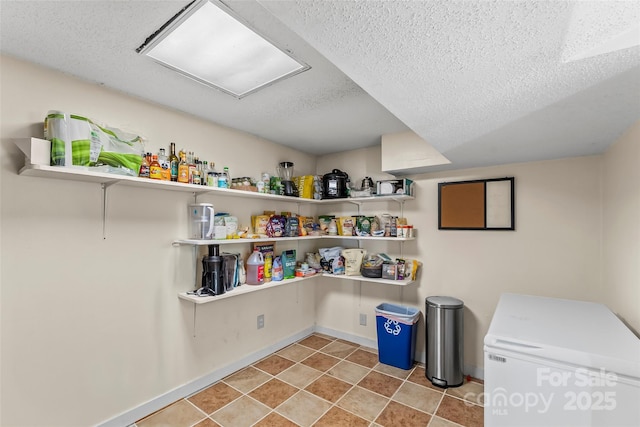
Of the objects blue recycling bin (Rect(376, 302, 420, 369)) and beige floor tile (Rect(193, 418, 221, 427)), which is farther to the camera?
blue recycling bin (Rect(376, 302, 420, 369))

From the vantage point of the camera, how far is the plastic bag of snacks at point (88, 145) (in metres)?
1.50

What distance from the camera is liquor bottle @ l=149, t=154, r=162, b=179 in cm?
189

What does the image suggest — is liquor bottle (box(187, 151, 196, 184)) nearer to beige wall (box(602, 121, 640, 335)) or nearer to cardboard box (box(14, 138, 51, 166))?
cardboard box (box(14, 138, 51, 166))

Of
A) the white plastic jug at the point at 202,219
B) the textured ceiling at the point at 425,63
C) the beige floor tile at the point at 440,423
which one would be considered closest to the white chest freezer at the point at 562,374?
the beige floor tile at the point at 440,423

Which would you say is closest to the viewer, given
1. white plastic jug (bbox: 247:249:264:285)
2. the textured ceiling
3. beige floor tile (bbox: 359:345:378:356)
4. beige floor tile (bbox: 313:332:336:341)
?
the textured ceiling

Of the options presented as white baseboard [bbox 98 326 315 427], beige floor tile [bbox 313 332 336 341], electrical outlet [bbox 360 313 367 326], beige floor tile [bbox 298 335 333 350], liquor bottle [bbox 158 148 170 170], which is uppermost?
liquor bottle [bbox 158 148 170 170]

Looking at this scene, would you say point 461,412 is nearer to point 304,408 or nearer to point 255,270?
point 304,408

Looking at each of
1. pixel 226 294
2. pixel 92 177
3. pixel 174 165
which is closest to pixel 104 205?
pixel 92 177

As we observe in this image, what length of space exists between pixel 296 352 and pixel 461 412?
1.60 m

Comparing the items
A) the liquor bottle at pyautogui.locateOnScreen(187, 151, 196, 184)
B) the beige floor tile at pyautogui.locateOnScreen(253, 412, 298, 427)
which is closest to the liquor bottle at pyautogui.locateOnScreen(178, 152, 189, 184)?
the liquor bottle at pyautogui.locateOnScreen(187, 151, 196, 184)

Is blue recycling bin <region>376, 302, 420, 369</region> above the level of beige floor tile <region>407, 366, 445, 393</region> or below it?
above

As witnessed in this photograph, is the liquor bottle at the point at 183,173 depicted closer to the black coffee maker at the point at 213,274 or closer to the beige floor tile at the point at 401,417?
the black coffee maker at the point at 213,274

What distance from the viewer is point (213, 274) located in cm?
224

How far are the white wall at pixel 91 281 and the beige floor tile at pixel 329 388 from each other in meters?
0.83
